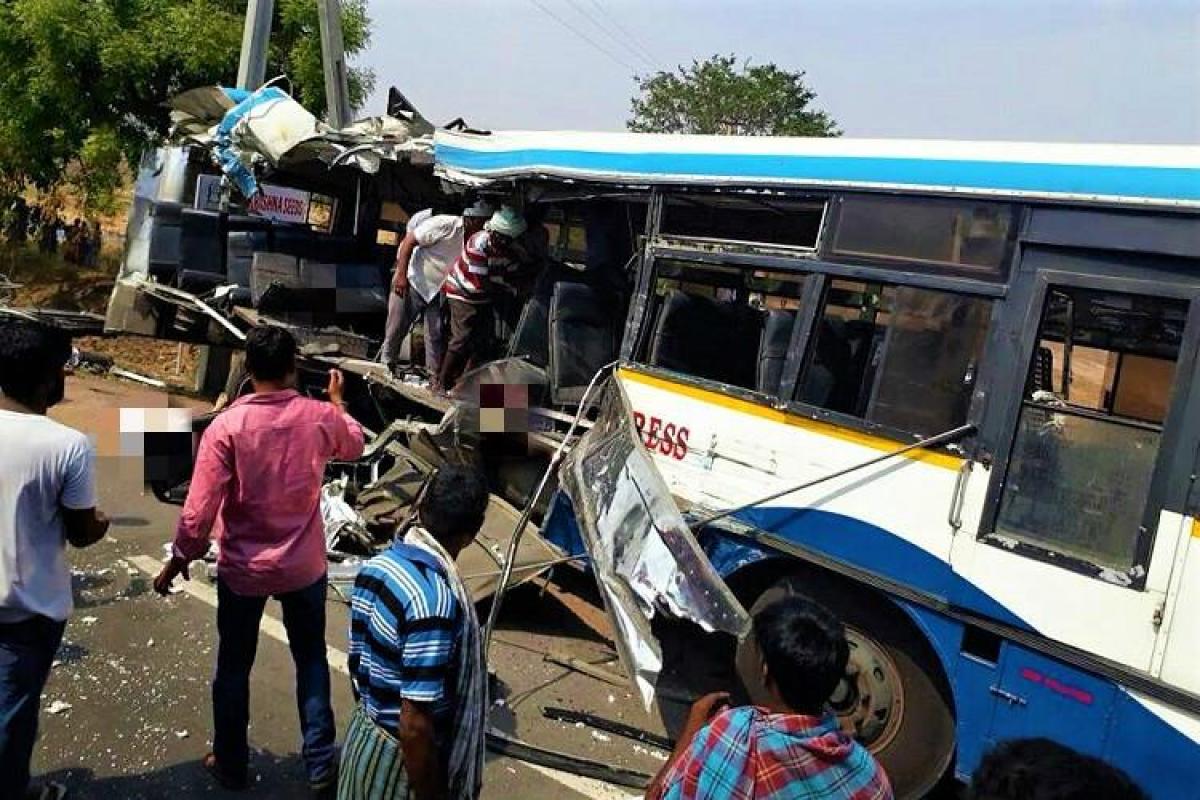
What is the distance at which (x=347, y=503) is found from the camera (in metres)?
6.33

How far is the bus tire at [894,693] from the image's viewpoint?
12.7 feet

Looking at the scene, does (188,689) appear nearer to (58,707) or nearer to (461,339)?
(58,707)

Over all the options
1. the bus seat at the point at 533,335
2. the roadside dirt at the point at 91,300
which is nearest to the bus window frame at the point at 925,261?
the bus seat at the point at 533,335

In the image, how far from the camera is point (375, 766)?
224 centimetres

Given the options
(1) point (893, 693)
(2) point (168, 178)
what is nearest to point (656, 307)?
(1) point (893, 693)

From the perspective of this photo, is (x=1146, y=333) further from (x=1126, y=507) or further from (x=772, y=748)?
(x=772, y=748)

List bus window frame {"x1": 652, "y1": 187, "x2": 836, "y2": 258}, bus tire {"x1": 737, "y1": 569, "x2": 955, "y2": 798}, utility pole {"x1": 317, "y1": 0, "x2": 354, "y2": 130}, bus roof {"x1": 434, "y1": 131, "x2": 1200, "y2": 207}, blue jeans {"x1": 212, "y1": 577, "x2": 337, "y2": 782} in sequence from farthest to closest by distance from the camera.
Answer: utility pole {"x1": 317, "y1": 0, "x2": 354, "y2": 130}, bus window frame {"x1": 652, "y1": 187, "x2": 836, "y2": 258}, bus tire {"x1": 737, "y1": 569, "x2": 955, "y2": 798}, blue jeans {"x1": 212, "y1": 577, "x2": 337, "y2": 782}, bus roof {"x1": 434, "y1": 131, "x2": 1200, "y2": 207}

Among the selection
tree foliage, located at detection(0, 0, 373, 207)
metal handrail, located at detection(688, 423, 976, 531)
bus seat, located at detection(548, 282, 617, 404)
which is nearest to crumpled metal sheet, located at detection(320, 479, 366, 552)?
bus seat, located at detection(548, 282, 617, 404)

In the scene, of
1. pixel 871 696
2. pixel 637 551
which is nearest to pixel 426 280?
pixel 637 551

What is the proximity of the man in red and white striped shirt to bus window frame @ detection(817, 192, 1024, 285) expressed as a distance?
8.57 ft

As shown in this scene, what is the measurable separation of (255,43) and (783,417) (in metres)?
9.49

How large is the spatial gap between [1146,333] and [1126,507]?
118 centimetres

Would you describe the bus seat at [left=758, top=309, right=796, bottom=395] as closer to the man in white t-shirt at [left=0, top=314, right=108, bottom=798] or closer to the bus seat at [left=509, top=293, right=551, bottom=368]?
the bus seat at [left=509, top=293, right=551, bottom=368]

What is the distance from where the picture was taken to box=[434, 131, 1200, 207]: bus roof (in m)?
3.29
